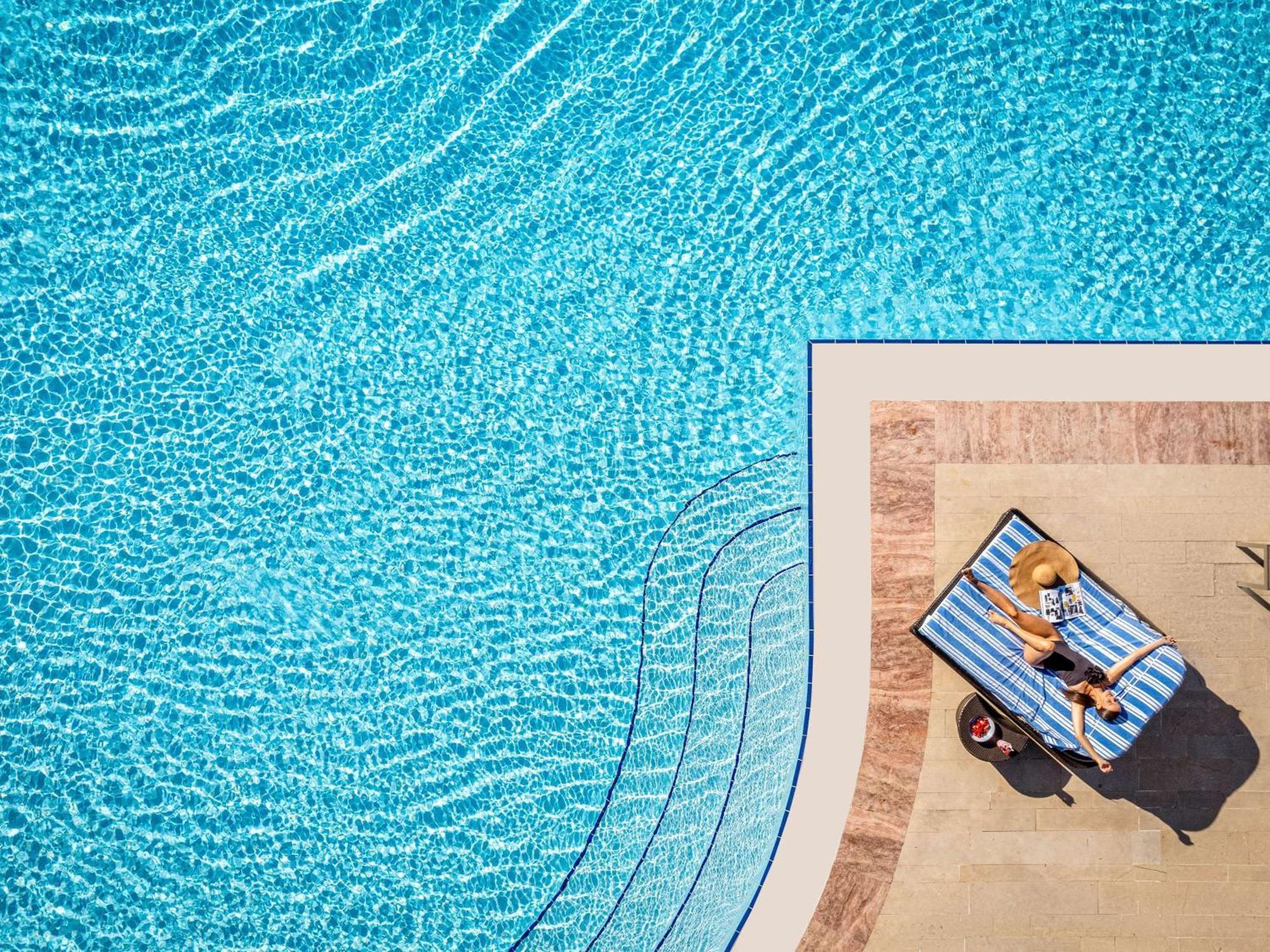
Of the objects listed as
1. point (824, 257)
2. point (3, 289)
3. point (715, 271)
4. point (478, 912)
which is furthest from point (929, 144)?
point (3, 289)

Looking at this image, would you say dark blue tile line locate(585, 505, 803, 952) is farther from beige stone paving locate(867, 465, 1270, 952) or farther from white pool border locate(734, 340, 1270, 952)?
beige stone paving locate(867, 465, 1270, 952)

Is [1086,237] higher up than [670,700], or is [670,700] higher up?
[1086,237]

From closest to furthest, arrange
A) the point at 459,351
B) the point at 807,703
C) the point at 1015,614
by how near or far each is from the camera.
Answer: the point at 1015,614
the point at 807,703
the point at 459,351

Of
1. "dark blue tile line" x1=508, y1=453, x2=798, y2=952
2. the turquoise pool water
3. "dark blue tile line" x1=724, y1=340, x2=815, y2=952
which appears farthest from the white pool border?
"dark blue tile line" x1=508, y1=453, x2=798, y2=952

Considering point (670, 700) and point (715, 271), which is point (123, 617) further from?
point (715, 271)

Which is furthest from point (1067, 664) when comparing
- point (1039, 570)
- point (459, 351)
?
point (459, 351)

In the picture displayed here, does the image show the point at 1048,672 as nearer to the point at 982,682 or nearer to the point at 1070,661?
the point at 1070,661

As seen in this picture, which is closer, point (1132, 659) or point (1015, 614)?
point (1132, 659)
